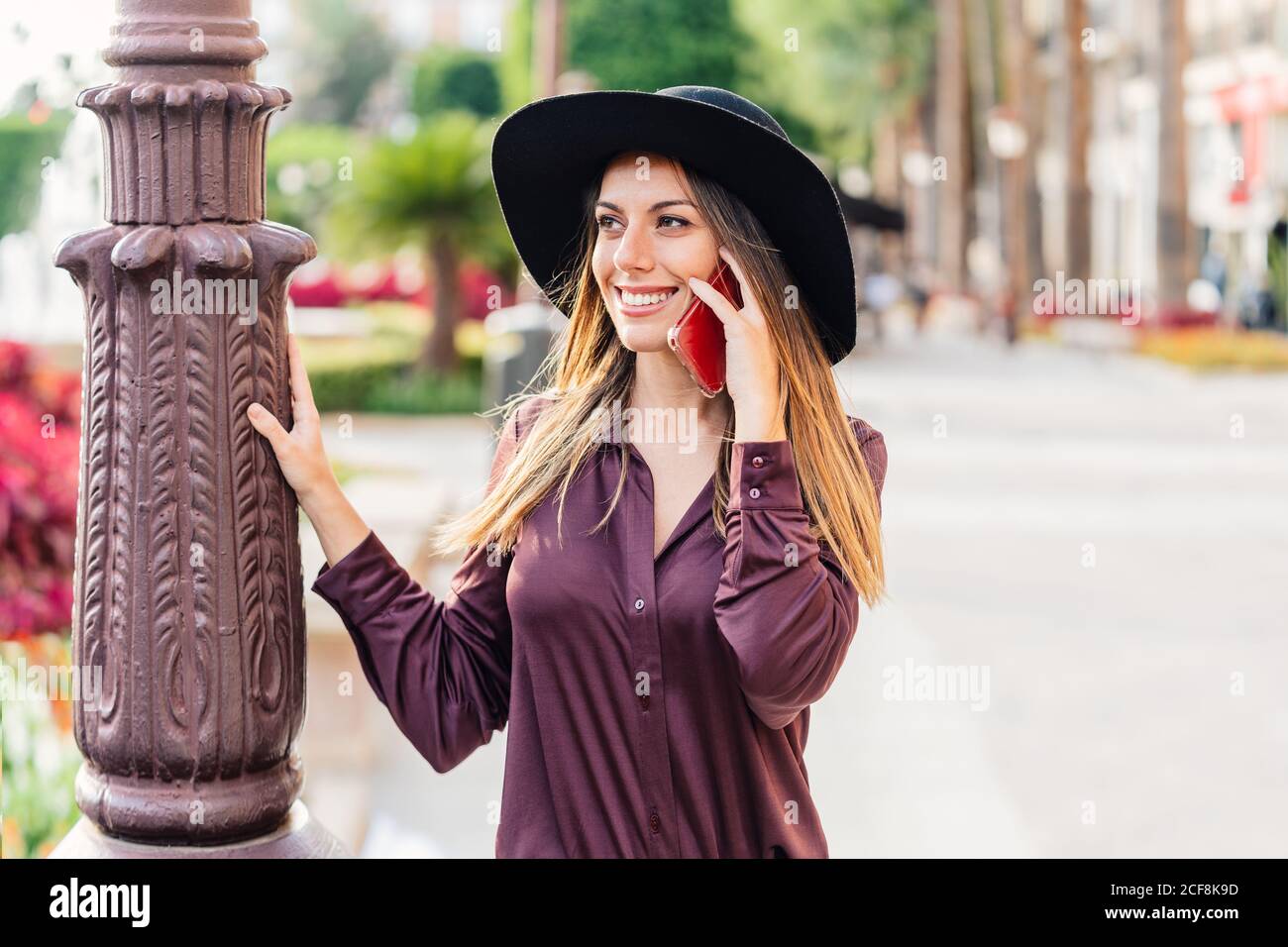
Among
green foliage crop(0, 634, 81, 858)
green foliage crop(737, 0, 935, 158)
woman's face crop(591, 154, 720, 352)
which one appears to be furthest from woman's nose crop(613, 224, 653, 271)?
green foliage crop(737, 0, 935, 158)

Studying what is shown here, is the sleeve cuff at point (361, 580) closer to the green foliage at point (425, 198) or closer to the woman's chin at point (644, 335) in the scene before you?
the woman's chin at point (644, 335)

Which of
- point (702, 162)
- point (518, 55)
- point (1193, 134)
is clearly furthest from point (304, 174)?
point (702, 162)

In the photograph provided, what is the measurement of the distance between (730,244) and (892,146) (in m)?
49.4

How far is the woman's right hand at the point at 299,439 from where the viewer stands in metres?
2.34

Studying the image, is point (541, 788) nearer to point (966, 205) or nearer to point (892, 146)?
point (966, 205)

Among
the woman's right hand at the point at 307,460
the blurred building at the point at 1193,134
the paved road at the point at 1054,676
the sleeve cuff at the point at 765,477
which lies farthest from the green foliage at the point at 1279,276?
the woman's right hand at the point at 307,460

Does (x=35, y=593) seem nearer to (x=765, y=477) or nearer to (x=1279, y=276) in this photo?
(x=765, y=477)

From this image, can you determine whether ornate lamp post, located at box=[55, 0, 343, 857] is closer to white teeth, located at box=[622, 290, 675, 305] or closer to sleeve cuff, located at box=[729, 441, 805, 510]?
white teeth, located at box=[622, 290, 675, 305]

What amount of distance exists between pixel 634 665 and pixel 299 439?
0.58 metres

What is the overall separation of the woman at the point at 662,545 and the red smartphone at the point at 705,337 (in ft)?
0.09

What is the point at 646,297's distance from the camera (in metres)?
2.64

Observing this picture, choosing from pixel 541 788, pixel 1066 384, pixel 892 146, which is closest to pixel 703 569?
pixel 541 788
